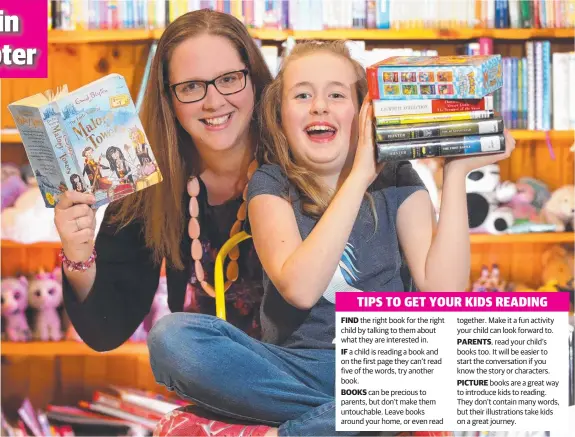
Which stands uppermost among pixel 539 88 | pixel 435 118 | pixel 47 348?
pixel 539 88

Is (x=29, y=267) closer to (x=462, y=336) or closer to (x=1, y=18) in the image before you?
(x=1, y=18)

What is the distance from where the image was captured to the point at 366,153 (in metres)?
1.18

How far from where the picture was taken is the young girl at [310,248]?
115 centimetres

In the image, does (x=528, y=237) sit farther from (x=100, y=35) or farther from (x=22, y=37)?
(x=22, y=37)

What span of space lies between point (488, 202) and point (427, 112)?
2.97ft

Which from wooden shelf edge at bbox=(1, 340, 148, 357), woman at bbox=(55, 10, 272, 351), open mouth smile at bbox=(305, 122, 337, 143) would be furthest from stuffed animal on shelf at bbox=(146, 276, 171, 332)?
open mouth smile at bbox=(305, 122, 337, 143)

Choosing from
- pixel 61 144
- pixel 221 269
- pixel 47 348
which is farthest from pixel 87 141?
pixel 47 348

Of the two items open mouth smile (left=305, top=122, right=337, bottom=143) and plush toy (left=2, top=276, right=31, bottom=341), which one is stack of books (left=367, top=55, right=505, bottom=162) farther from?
plush toy (left=2, top=276, right=31, bottom=341)

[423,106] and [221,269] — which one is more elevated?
[423,106]

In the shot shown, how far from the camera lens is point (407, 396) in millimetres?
1195

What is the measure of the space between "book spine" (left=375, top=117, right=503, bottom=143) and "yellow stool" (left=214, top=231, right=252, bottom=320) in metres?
0.33

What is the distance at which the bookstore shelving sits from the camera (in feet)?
6.16

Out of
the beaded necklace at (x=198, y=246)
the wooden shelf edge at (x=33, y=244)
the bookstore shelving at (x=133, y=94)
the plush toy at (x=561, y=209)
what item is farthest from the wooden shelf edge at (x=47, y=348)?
the plush toy at (x=561, y=209)

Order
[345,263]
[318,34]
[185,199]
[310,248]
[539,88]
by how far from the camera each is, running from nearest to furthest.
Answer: [310,248] < [345,263] < [185,199] < [318,34] < [539,88]
